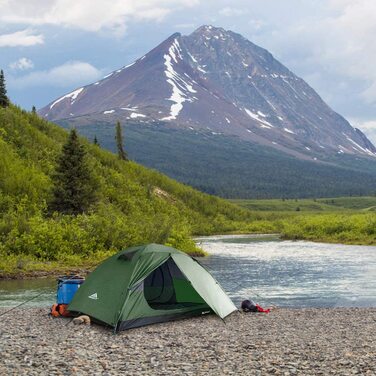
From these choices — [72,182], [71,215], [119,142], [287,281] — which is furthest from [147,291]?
[119,142]

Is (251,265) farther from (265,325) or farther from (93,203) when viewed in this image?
(265,325)

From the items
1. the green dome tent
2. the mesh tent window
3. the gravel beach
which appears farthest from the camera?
the mesh tent window

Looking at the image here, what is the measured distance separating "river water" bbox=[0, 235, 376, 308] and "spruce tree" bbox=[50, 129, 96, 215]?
13.8 m

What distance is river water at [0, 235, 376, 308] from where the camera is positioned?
28.2 metres

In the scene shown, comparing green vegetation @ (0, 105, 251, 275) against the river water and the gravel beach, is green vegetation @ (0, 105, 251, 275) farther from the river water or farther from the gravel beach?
the gravel beach

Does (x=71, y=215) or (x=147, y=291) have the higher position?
(x=71, y=215)

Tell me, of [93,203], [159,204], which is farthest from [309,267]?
[159,204]

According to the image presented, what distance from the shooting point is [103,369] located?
13.2 m

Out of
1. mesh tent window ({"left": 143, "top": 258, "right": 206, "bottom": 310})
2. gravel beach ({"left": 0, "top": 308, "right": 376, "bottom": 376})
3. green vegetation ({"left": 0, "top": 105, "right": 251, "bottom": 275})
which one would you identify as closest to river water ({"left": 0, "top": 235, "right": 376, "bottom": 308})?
mesh tent window ({"left": 143, "top": 258, "right": 206, "bottom": 310})

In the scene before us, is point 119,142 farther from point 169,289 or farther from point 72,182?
point 169,289

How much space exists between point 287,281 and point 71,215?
23.0 m

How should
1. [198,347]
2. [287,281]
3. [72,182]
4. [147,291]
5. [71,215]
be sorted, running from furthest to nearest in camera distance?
[72,182], [71,215], [287,281], [147,291], [198,347]

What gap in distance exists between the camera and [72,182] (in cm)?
5662

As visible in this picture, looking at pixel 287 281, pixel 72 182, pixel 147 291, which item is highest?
pixel 72 182
